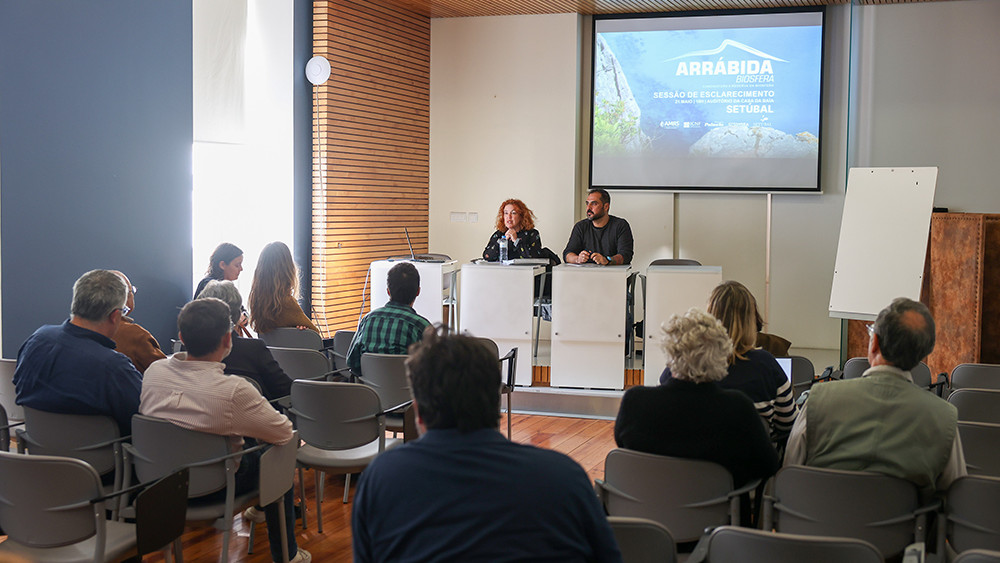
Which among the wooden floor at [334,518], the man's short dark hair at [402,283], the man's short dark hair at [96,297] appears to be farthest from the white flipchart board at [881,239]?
the man's short dark hair at [96,297]

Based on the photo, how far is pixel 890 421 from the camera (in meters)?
2.62

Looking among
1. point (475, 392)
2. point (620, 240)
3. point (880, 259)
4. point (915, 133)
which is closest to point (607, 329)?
point (620, 240)

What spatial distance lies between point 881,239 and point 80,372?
5.84 meters

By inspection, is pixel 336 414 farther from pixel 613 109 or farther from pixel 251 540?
pixel 613 109

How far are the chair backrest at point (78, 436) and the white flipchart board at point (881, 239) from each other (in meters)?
5.59

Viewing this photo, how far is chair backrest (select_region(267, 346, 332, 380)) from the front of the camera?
4.47 metres

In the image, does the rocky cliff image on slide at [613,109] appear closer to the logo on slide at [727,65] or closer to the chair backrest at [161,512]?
the logo on slide at [727,65]

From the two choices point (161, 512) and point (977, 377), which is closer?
point (161, 512)

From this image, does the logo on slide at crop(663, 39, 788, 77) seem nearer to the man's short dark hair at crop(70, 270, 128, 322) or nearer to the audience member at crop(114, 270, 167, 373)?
the audience member at crop(114, 270, 167, 373)

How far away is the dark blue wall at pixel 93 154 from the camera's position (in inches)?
209

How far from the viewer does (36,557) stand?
266 centimetres

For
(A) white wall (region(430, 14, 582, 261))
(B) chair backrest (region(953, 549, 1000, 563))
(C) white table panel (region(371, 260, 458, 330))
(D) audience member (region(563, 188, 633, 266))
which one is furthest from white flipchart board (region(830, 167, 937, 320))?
(B) chair backrest (region(953, 549, 1000, 563))

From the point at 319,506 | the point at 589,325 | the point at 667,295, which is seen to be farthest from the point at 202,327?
the point at 667,295

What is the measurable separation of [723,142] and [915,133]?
178 cm
